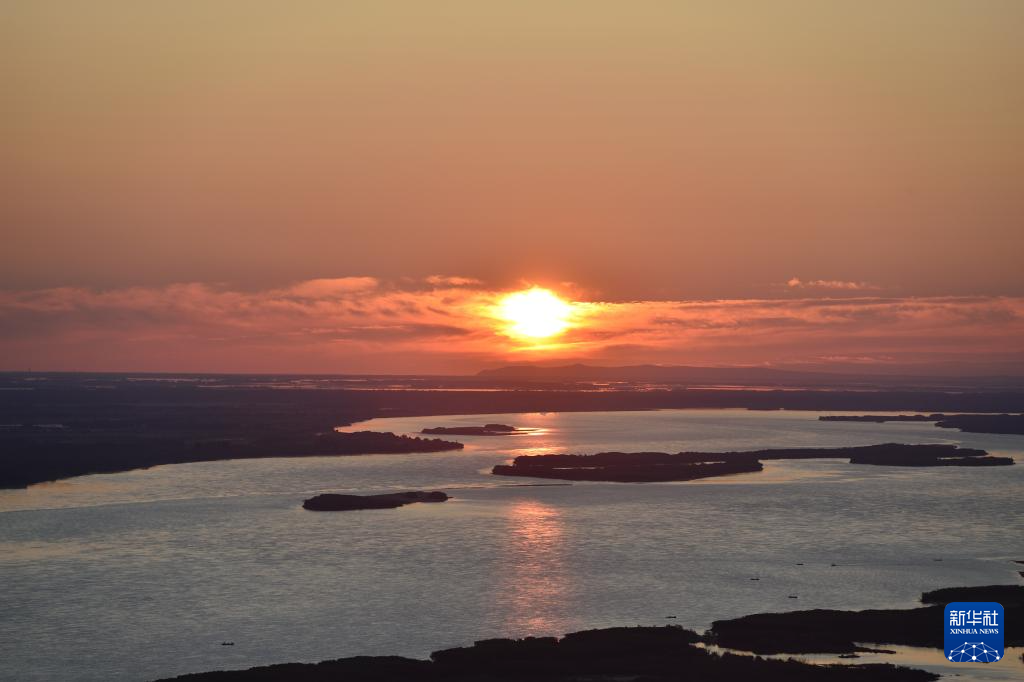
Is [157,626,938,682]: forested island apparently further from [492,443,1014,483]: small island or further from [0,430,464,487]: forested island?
A: [0,430,464,487]: forested island

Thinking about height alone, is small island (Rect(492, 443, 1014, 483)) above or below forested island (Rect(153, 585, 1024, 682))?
above

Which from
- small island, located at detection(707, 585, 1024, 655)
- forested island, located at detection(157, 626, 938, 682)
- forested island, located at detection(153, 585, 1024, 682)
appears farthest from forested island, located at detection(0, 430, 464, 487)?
small island, located at detection(707, 585, 1024, 655)

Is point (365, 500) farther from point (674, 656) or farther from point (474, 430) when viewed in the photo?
point (474, 430)

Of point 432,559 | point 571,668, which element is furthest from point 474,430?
point 571,668

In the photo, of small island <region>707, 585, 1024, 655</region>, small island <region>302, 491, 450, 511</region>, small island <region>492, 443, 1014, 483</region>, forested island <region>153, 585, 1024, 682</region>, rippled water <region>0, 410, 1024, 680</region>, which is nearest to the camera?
forested island <region>153, 585, 1024, 682</region>

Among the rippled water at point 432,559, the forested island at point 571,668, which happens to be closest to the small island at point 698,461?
the rippled water at point 432,559

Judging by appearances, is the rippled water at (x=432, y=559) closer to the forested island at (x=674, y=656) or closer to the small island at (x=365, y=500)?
the small island at (x=365, y=500)
